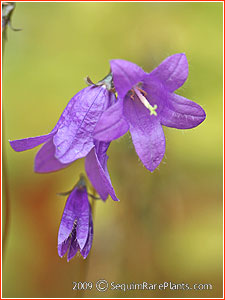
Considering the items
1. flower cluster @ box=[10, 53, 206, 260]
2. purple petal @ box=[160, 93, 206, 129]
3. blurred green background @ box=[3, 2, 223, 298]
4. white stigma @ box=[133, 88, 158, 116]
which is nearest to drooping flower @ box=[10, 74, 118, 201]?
flower cluster @ box=[10, 53, 206, 260]

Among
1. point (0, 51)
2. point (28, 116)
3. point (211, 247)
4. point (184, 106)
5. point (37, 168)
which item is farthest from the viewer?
point (28, 116)

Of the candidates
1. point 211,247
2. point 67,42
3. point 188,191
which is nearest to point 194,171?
point 188,191

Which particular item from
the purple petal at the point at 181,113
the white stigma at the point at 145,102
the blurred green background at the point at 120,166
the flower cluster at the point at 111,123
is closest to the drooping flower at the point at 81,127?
the flower cluster at the point at 111,123

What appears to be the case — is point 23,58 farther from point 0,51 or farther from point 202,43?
point 202,43

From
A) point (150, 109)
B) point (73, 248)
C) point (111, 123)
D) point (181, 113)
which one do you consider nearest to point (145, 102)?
point (150, 109)

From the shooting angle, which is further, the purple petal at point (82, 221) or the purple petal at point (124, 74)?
the purple petal at point (82, 221)

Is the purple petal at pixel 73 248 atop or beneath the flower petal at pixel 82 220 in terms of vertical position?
beneath

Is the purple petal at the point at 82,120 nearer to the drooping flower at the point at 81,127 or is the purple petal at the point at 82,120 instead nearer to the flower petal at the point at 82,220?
the drooping flower at the point at 81,127
